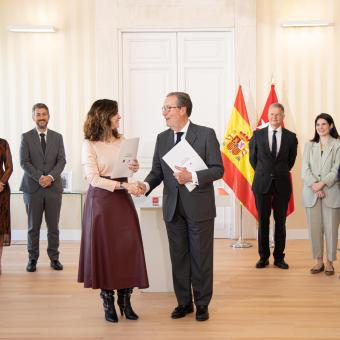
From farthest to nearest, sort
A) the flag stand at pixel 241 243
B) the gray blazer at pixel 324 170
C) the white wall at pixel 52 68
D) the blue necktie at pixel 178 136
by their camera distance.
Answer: the white wall at pixel 52 68 < the flag stand at pixel 241 243 < the gray blazer at pixel 324 170 < the blue necktie at pixel 178 136

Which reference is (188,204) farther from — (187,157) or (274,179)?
(274,179)

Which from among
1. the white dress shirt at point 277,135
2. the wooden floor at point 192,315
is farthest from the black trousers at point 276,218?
the white dress shirt at point 277,135

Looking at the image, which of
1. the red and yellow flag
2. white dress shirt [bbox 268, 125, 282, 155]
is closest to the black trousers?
white dress shirt [bbox 268, 125, 282, 155]

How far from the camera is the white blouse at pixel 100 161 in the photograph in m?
3.85

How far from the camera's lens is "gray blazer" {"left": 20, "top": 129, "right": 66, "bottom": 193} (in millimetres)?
5812

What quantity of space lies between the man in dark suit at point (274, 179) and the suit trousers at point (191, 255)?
1859mm

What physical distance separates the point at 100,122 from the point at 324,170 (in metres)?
2.55

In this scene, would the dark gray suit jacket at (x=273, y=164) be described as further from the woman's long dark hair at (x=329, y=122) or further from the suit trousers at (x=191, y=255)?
the suit trousers at (x=191, y=255)

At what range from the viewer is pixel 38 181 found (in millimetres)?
5785

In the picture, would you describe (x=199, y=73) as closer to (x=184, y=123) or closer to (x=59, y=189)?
(x=59, y=189)

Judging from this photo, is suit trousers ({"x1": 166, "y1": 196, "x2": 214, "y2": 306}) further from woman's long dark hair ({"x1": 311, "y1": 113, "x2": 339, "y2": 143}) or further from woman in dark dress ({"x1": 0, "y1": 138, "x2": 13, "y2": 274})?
woman in dark dress ({"x1": 0, "y1": 138, "x2": 13, "y2": 274})

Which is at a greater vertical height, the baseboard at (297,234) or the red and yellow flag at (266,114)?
the red and yellow flag at (266,114)

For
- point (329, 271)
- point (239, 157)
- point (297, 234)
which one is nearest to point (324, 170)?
point (329, 271)

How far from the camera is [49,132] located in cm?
598
